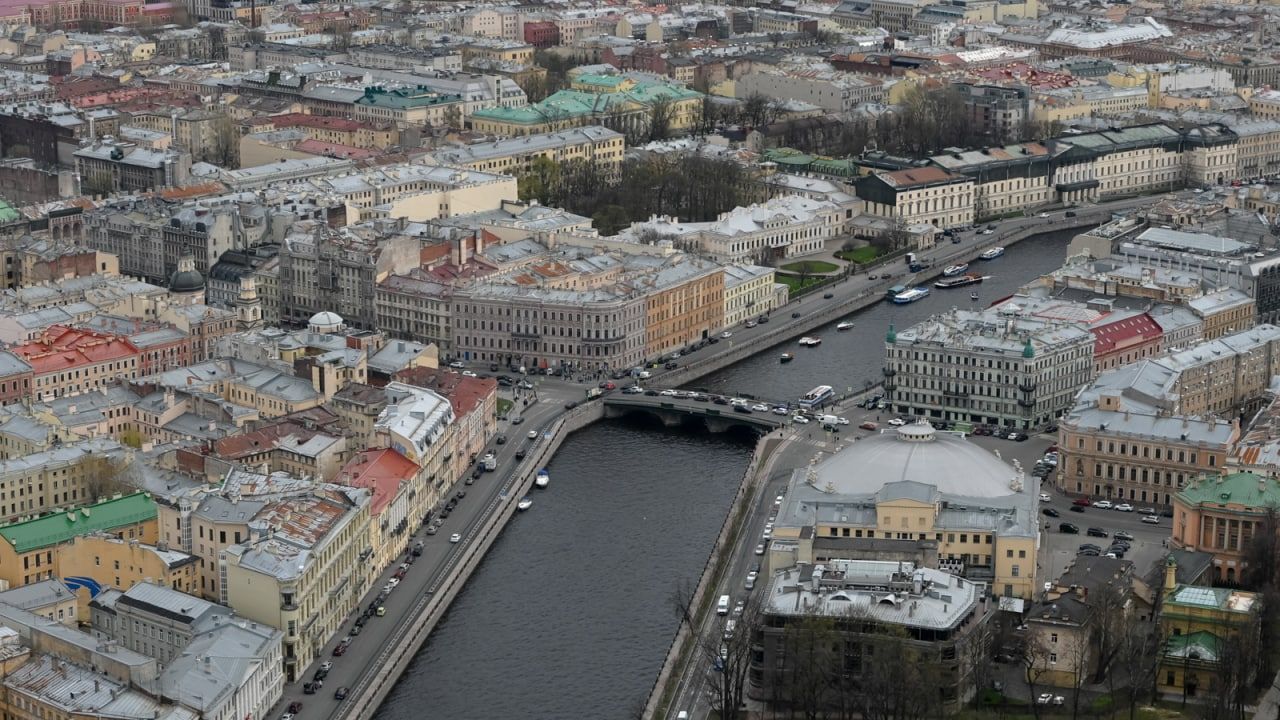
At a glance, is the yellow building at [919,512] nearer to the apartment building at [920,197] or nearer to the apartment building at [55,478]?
the apartment building at [55,478]

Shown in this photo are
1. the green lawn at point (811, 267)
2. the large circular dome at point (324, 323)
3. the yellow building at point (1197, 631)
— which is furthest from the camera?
the green lawn at point (811, 267)

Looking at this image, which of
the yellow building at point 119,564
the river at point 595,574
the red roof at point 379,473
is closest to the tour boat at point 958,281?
the river at point 595,574

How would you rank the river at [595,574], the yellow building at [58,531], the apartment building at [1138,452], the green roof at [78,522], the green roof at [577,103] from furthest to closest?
the green roof at [577,103]
the apartment building at [1138,452]
the green roof at [78,522]
the yellow building at [58,531]
the river at [595,574]

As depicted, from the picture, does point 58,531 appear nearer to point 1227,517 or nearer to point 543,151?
point 1227,517

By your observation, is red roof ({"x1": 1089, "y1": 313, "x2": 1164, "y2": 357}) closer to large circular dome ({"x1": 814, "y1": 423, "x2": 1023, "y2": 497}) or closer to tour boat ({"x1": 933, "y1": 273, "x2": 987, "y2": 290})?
large circular dome ({"x1": 814, "y1": 423, "x2": 1023, "y2": 497})

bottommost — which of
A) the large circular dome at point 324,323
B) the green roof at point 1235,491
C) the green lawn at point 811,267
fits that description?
the green lawn at point 811,267

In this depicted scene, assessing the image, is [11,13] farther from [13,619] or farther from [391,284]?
[13,619]

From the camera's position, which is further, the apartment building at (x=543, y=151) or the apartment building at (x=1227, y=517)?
the apartment building at (x=543, y=151)

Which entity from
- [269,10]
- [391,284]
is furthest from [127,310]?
[269,10]
